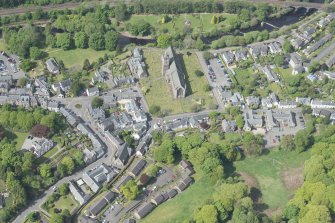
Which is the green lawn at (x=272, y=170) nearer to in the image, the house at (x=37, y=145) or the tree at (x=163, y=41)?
the house at (x=37, y=145)

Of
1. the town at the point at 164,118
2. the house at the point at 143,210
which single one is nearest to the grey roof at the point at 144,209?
the house at the point at 143,210

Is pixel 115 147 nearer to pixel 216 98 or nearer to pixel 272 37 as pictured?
pixel 216 98

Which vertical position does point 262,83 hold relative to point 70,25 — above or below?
below

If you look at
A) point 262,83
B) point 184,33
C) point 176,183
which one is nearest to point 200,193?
point 176,183

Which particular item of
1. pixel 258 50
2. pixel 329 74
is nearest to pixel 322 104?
pixel 329 74

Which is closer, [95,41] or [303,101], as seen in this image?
[303,101]

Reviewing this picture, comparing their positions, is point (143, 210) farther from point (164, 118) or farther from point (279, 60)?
point (279, 60)
